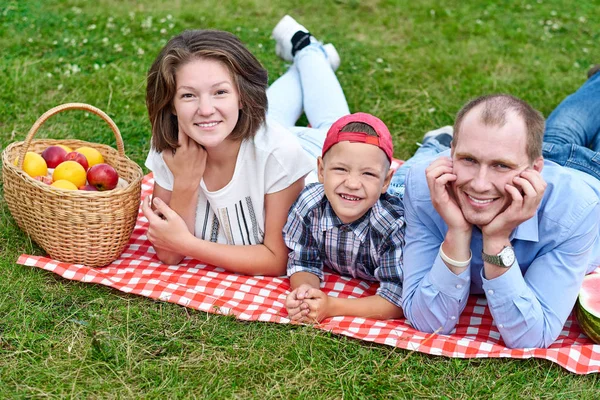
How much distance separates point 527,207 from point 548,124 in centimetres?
241

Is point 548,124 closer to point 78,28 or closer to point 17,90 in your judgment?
point 17,90

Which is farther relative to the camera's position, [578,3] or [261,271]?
[578,3]

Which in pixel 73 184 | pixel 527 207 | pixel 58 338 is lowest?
pixel 58 338

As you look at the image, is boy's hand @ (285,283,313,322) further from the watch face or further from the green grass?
the watch face

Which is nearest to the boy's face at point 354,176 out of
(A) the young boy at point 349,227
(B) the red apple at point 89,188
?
(A) the young boy at point 349,227

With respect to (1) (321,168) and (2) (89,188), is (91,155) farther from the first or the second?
(1) (321,168)

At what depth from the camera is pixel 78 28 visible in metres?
8.46

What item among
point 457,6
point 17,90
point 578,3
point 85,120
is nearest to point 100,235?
point 85,120

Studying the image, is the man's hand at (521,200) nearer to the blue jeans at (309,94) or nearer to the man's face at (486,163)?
the man's face at (486,163)

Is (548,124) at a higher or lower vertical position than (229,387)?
higher

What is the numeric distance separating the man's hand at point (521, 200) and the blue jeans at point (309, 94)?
249cm

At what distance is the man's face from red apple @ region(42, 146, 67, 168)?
2750 mm

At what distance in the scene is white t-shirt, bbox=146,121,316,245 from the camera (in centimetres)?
454

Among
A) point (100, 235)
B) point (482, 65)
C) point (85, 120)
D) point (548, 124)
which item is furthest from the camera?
point (482, 65)
